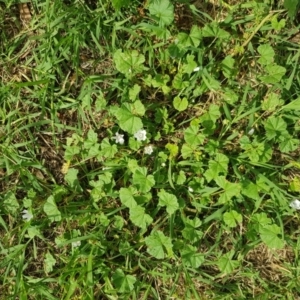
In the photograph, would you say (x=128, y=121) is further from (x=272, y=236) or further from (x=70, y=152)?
(x=272, y=236)

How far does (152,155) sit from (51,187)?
0.55m

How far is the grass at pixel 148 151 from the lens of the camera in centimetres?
258

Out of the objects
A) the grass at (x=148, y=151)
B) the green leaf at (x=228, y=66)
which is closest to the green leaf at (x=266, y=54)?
the grass at (x=148, y=151)

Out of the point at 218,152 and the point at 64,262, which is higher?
the point at 218,152

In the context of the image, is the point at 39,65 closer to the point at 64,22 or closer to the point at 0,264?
the point at 64,22

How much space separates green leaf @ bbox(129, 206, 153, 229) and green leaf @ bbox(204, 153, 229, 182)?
0.35 meters

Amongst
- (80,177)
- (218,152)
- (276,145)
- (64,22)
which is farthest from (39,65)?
(276,145)

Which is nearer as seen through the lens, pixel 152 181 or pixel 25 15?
pixel 152 181

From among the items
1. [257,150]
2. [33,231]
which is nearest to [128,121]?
[257,150]

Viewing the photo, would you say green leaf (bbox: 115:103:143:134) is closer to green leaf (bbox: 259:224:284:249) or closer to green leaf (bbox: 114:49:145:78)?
green leaf (bbox: 114:49:145:78)

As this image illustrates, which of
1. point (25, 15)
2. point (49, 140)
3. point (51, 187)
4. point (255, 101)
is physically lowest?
point (51, 187)

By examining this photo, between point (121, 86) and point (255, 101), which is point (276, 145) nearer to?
point (255, 101)

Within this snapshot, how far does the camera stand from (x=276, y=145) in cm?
269

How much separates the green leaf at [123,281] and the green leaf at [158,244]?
0.58 ft
